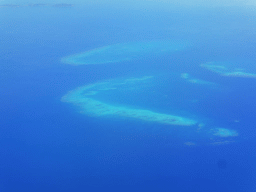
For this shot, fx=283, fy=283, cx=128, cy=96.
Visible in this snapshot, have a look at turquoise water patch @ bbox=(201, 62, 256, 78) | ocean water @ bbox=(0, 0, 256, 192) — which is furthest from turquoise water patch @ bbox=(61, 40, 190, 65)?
turquoise water patch @ bbox=(201, 62, 256, 78)

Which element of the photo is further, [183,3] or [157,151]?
[183,3]

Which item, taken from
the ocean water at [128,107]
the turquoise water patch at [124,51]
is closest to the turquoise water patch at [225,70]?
the ocean water at [128,107]

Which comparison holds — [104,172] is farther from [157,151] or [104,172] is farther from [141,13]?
[141,13]

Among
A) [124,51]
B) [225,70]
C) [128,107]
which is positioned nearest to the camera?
[128,107]

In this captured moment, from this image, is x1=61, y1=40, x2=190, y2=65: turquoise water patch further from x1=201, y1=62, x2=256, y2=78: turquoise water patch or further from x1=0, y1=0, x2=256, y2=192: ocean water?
x1=201, y1=62, x2=256, y2=78: turquoise water patch

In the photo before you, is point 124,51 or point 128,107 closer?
point 128,107

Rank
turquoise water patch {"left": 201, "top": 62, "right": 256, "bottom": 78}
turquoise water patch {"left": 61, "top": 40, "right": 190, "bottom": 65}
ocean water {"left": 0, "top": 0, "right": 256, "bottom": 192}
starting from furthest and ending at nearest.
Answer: turquoise water patch {"left": 61, "top": 40, "right": 190, "bottom": 65}
turquoise water patch {"left": 201, "top": 62, "right": 256, "bottom": 78}
ocean water {"left": 0, "top": 0, "right": 256, "bottom": 192}

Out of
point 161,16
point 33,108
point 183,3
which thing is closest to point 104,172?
point 33,108

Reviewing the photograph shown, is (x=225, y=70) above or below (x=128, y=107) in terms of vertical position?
above
